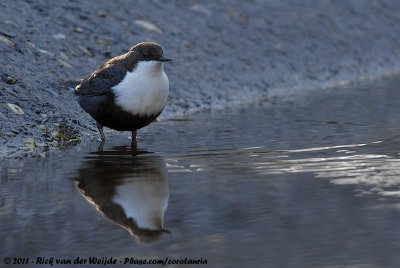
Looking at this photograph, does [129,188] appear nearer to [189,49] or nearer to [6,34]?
[6,34]

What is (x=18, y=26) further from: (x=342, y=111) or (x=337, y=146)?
(x=337, y=146)

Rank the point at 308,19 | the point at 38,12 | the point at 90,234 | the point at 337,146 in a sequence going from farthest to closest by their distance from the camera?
the point at 308,19, the point at 38,12, the point at 337,146, the point at 90,234

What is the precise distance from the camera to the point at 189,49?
11219mm

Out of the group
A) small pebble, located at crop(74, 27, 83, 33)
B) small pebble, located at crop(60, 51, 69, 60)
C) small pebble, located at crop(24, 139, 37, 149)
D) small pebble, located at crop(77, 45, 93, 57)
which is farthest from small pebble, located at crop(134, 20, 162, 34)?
small pebble, located at crop(24, 139, 37, 149)

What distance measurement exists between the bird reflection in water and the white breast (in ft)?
1.28

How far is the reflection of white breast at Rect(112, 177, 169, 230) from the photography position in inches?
187

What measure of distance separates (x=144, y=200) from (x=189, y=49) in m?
6.16

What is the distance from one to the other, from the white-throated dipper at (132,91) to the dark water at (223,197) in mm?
227

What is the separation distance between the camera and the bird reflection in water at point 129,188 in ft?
15.5

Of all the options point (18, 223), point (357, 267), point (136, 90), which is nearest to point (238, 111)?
point (136, 90)

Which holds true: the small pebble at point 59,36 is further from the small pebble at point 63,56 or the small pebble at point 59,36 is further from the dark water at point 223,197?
the dark water at point 223,197

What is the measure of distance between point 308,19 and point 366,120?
5.15 meters

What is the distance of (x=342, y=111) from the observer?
29.5 ft

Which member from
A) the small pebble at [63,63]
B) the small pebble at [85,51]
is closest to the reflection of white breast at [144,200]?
the small pebble at [63,63]
